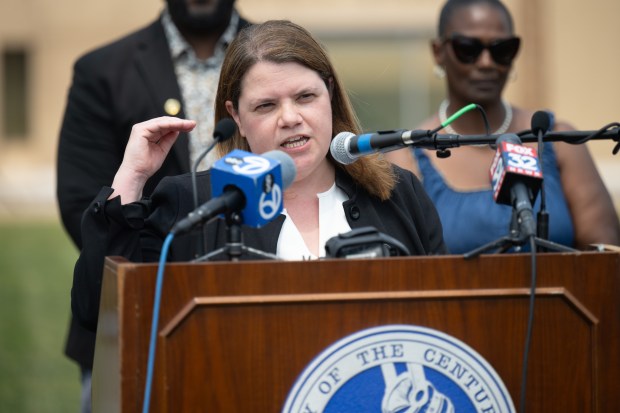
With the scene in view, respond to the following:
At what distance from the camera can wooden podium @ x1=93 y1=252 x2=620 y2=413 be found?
246cm

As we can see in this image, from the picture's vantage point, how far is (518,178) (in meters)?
2.58

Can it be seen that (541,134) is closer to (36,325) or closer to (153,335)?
(153,335)

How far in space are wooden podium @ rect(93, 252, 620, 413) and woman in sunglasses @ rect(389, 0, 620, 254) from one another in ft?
5.48

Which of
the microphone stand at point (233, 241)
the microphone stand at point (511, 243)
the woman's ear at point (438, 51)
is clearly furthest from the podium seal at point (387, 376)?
the woman's ear at point (438, 51)

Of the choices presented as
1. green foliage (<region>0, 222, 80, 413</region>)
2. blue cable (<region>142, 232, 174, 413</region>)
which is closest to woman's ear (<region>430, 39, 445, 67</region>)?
blue cable (<region>142, 232, 174, 413</region>)

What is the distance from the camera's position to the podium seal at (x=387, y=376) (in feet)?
8.15

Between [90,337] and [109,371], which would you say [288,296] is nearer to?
[109,371]

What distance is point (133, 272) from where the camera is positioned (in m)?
2.46

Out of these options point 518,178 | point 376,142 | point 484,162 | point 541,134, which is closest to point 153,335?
point 376,142

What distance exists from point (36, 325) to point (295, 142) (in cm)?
614

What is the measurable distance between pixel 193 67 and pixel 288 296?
2556 mm

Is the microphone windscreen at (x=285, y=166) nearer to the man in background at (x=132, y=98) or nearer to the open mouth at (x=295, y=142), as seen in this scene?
the open mouth at (x=295, y=142)

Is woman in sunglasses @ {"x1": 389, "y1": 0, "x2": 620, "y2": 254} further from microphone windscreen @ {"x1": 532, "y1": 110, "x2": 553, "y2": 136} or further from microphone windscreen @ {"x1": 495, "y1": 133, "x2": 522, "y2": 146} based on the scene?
microphone windscreen @ {"x1": 495, "y1": 133, "x2": 522, "y2": 146}

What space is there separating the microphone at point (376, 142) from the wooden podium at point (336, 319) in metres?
0.40
